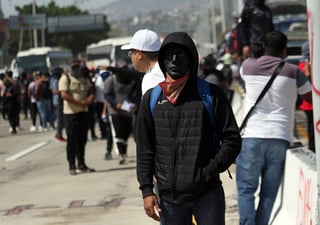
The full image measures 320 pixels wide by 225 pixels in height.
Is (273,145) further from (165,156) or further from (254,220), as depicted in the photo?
(165,156)

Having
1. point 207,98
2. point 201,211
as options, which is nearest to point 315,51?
point 207,98

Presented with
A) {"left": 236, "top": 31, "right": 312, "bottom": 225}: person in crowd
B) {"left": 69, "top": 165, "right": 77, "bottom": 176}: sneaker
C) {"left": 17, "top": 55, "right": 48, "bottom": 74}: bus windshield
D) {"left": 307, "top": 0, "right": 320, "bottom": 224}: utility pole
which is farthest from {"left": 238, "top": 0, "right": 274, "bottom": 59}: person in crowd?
{"left": 17, "top": 55, "right": 48, "bottom": 74}: bus windshield

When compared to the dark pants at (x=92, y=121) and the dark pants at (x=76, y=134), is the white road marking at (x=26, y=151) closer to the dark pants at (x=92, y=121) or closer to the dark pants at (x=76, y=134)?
the dark pants at (x=92, y=121)

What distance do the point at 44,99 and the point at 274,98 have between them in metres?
20.6

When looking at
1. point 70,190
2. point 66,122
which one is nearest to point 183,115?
point 70,190

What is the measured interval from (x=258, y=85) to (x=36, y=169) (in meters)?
8.99

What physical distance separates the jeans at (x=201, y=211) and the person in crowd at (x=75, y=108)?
28.7ft

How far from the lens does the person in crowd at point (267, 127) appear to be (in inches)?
295

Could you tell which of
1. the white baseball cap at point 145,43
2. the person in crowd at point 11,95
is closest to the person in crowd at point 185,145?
the white baseball cap at point 145,43

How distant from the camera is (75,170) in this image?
14359mm

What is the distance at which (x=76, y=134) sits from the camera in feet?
A: 46.2

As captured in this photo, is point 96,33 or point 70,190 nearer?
point 70,190

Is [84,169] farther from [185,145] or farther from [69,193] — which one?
[185,145]

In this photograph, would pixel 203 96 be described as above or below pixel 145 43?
below
